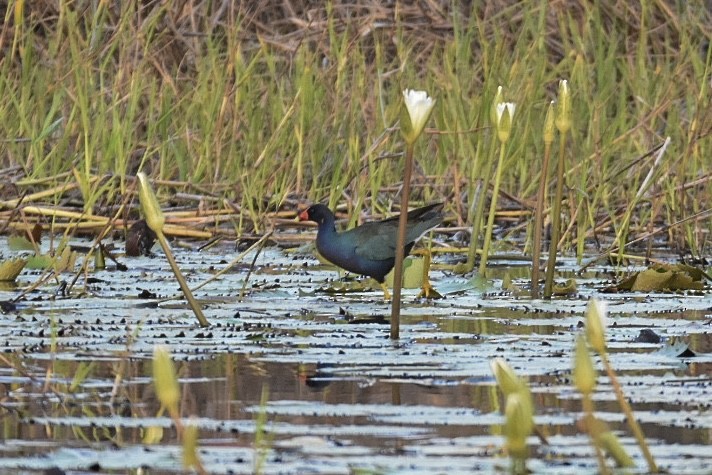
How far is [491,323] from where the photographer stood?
16.3 ft

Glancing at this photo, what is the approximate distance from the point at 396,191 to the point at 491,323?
11.8 ft

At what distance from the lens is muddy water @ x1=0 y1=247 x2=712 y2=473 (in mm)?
2881

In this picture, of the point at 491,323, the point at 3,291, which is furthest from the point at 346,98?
the point at 491,323

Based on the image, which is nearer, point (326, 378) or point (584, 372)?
point (584, 372)

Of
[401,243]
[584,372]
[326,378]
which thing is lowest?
[326,378]

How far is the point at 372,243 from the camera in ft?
21.0

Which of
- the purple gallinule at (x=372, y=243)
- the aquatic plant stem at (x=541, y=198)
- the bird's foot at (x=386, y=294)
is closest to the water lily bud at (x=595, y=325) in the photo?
the aquatic plant stem at (x=541, y=198)

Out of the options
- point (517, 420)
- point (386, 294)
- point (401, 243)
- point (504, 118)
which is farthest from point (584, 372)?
point (386, 294)

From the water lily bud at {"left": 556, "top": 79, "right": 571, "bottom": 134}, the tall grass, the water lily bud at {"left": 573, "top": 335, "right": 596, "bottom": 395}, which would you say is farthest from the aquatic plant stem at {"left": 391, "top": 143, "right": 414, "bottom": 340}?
the tall grass

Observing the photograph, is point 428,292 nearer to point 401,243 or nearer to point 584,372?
point 401,243

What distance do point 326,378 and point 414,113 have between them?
67 cm

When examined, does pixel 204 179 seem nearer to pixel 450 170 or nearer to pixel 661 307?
pixel 450 170

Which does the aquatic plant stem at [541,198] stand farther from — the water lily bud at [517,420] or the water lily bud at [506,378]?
the water lily bud at [517,420]

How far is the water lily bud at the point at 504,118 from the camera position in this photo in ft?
18.0
